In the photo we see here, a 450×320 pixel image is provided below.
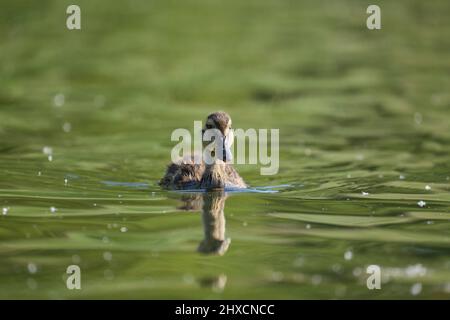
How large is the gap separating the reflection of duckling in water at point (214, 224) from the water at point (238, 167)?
4cm

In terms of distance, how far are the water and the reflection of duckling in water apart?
0.12ft

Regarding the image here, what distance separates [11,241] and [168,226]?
1690 millimetres

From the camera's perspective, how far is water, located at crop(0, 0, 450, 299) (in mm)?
8422

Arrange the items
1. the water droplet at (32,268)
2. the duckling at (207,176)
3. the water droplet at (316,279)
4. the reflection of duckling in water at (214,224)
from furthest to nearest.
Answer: the duckling at (207,176)
the reflection of duckling in water at (214,224)
the water droplet at (32,268)
the water droplet at (316,279)

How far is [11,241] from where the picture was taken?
365 inches

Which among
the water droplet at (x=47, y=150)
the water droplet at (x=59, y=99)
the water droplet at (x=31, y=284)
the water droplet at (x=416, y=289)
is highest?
the water droplet at (x=59, y=99)

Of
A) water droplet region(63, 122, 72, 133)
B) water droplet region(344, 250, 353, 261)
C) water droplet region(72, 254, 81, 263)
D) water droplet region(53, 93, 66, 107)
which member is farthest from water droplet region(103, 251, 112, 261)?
water droplet region(53, 93, 66, 107)

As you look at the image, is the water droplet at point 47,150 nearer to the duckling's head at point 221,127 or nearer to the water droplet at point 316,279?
the duckling's head at point 221,127

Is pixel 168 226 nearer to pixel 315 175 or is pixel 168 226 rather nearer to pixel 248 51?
pixel 315 175

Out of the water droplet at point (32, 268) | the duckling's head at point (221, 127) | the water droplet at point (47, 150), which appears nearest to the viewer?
the water droplet at point (32, 268)

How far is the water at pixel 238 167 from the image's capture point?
842cm

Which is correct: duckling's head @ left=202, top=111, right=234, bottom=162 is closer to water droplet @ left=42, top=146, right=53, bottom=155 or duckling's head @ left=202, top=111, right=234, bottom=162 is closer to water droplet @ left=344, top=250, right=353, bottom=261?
water droplet @ left=344, top=250, right=353, bottom=261

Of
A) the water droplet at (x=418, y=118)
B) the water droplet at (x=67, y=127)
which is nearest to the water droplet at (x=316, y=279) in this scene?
the water droplet at (x=67, y=127)

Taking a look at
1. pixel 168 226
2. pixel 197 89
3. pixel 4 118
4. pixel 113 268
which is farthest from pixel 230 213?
pixel 197 89
